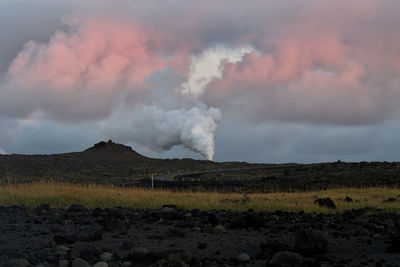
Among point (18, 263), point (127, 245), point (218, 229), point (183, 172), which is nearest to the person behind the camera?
point (18, 263)

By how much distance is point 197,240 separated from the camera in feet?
27.7

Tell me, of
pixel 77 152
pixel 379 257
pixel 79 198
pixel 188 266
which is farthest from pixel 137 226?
pixel 77 152

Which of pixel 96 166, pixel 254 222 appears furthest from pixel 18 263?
pixel 96 166

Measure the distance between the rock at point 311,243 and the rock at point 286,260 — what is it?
2.75 feet

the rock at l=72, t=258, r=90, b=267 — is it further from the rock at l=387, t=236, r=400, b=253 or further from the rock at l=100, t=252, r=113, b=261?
the rock at l=387, t=236, r=400, b=253

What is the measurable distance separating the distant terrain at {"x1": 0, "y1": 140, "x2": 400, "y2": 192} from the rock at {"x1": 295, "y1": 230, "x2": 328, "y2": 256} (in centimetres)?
1924

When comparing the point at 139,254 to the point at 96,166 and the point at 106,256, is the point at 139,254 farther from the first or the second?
the point at 96,166

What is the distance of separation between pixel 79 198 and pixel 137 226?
23.9 ft

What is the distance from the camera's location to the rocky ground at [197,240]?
22.0 ft

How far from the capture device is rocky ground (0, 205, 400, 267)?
6.71 m

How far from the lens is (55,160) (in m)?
74.8

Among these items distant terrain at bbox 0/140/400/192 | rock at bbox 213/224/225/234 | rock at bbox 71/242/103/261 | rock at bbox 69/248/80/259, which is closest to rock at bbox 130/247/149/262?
rock at bbox 71/242/103/261

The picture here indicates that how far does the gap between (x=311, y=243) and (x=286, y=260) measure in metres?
1.03

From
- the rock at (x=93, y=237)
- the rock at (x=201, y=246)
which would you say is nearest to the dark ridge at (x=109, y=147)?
the rock at (x=93, y=237)
